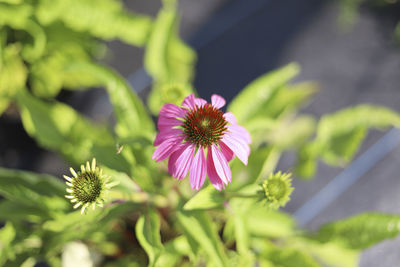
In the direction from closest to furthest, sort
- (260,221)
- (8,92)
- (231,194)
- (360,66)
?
(231,194)
(260,221)
(8,92)
(360,66)

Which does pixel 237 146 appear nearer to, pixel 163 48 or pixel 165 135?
pixel 165 135

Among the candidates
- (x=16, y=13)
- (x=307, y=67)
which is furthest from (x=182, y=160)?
(x=307, y=67)

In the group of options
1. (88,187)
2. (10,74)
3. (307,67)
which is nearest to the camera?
(88,187)

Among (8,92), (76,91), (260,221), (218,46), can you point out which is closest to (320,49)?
(218,46)

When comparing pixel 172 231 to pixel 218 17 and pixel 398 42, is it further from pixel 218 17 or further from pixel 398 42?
pixel 398 42

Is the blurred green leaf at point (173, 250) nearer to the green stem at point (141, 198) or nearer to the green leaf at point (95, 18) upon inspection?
the green stem at point (141, 198)

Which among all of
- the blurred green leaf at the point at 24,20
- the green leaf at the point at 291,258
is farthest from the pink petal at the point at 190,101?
the blurred green leaf at the point at 24,20

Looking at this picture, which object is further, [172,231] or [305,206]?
[305,206]

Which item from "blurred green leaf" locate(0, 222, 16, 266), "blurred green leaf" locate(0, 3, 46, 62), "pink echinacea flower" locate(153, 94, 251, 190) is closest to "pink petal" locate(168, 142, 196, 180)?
"pink echinacea flower" locate(153, 94, 251, 190)
